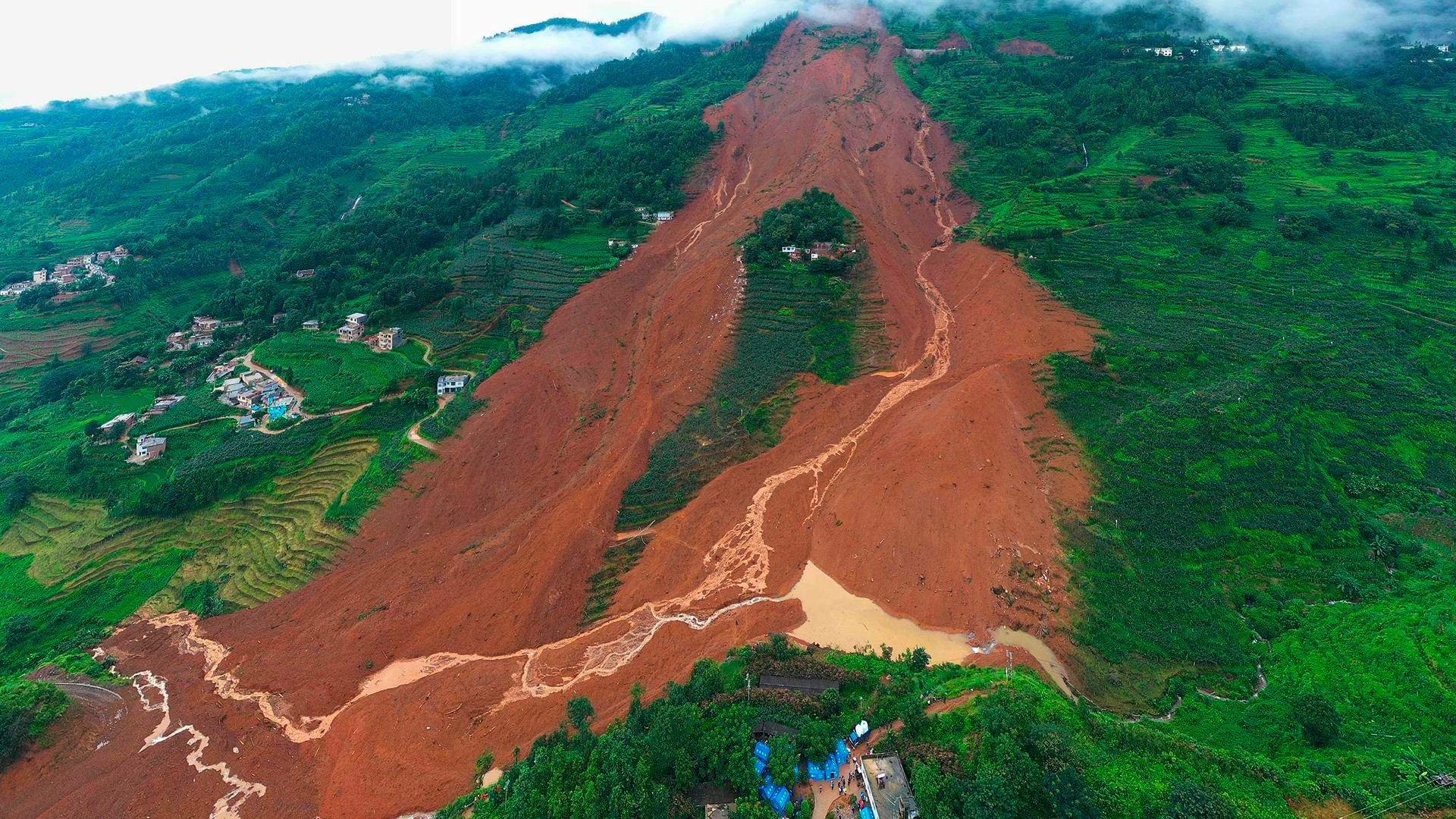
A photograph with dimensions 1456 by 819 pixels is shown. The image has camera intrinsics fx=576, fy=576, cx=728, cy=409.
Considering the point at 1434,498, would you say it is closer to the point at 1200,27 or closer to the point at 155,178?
the point at 1200,27

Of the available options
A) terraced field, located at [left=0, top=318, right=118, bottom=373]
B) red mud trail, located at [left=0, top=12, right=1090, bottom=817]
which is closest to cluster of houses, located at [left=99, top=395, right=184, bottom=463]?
red mud trail, located at [left=0, top=12, right=1090, bottom=817]

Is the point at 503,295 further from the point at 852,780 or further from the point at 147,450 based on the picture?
the point at 852,780

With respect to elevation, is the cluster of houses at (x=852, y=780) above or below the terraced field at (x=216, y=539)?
above

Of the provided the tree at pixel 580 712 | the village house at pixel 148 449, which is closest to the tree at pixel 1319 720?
the tree at pixel 580 712

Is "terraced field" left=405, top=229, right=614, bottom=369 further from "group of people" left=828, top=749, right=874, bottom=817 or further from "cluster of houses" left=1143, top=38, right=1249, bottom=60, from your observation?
"cluster of houses" left=1143, top=38, right=1249, bottom=60

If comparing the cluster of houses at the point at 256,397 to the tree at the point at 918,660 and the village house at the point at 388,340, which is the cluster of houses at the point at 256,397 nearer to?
the village house at the point at 388,340

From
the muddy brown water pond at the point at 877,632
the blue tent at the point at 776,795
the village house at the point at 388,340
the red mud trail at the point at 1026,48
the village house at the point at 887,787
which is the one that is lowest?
A: the muddy brown water pond at the point at 877,632

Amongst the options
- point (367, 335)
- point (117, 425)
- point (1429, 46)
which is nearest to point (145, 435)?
point (117, 425)
